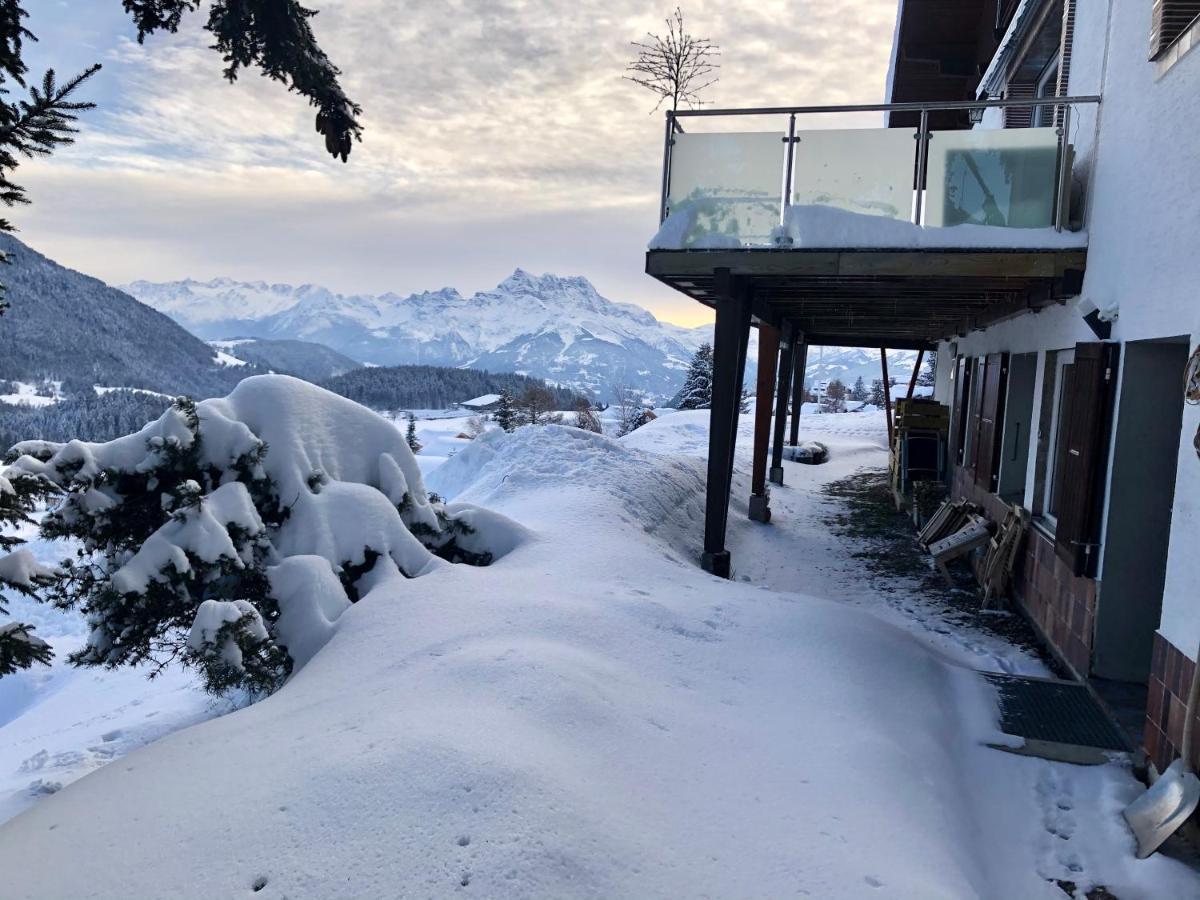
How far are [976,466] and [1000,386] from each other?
1.55 meters

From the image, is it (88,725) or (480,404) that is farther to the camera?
(480,404)

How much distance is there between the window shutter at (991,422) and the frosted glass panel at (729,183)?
3638 millimetres

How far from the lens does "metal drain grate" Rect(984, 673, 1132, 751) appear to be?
471 centimetres

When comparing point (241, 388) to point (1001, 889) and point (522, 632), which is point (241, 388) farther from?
point (1001, 889)

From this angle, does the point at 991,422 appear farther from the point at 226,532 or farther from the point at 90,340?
the point at 90,340

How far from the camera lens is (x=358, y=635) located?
4.69m

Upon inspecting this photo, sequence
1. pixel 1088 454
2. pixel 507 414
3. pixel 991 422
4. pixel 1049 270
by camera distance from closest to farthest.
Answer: pixel 1088 454 < pixel 1049 270 < pixel 991 422 < pixel 507 414

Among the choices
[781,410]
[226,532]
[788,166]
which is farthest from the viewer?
[781,410]

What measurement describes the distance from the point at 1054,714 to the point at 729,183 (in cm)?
540

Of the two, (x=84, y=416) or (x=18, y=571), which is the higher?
(x=18, y=571)

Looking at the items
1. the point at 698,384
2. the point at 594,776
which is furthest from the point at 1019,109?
the point at 698,384

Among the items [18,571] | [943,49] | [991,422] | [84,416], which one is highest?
[943,49]

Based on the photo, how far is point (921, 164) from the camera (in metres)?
7.10

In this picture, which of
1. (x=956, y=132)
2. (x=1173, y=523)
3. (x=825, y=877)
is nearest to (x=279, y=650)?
(x=825, y=877)
